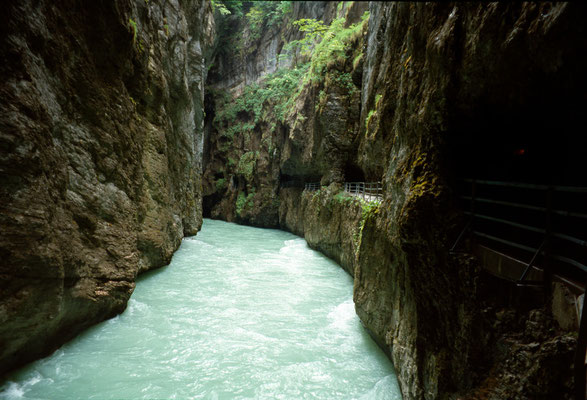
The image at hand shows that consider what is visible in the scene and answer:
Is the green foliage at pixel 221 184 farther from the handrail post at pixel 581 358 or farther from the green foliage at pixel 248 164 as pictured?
the handrail post at pixel 581 358

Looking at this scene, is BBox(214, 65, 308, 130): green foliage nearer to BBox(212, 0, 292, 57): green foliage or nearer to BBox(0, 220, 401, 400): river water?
BBox(212, 0, 292, 57): green foliage

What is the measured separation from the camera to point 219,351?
18.9 ft

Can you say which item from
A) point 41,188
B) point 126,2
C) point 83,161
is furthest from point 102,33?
point 41,188

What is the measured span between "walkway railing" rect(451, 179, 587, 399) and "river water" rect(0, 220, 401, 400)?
3.18m

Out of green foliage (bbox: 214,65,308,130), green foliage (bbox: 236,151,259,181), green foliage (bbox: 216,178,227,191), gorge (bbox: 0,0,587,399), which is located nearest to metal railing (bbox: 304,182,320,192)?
green foliage (bbox: 214,65,308,130)

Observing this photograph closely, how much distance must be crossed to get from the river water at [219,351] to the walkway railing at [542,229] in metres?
3.18

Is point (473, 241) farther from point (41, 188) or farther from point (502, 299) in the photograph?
point (41, 188)

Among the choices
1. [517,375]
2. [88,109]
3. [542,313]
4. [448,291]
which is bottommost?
[517,375]


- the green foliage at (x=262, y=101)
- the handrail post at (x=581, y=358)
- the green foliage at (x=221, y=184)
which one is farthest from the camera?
the green foliage at (x=221, y=184)

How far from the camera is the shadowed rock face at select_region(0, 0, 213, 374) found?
163 inches

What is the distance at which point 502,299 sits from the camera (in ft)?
9.28

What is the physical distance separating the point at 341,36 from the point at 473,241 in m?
15.0

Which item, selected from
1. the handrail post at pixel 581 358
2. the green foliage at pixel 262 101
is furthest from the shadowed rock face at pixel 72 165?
the green foliage at pixel 262 101

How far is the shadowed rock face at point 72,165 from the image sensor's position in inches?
163
